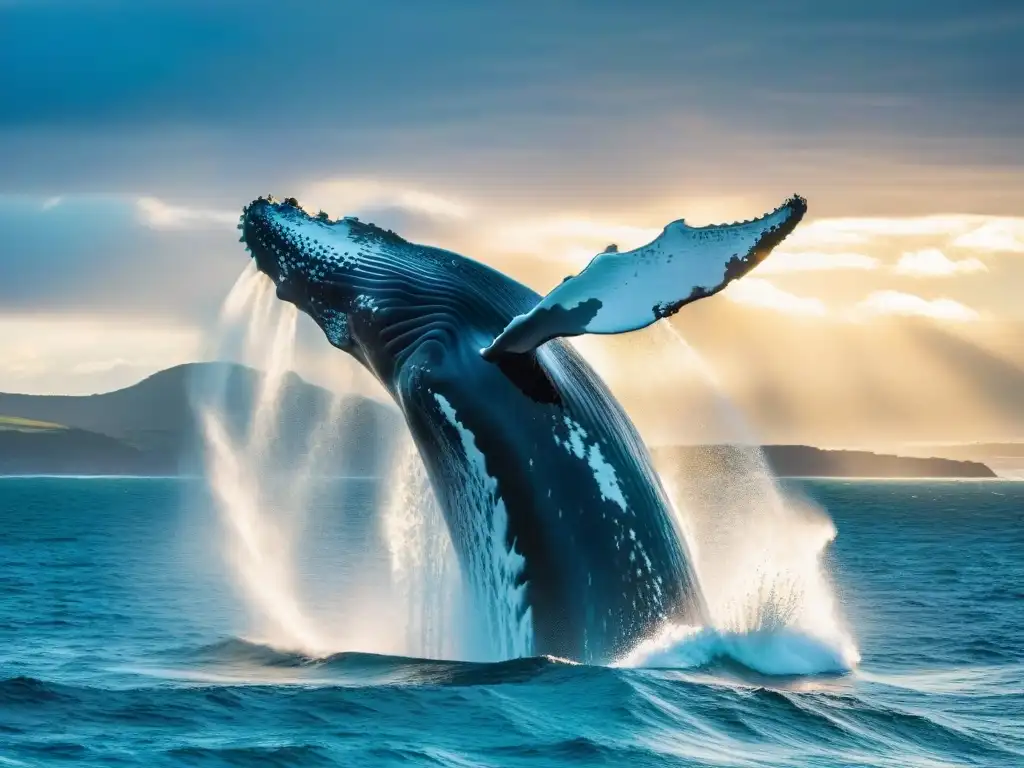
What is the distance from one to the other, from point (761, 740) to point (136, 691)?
3.89m

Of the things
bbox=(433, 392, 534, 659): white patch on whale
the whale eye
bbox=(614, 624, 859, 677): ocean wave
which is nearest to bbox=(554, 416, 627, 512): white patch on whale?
the whale eye

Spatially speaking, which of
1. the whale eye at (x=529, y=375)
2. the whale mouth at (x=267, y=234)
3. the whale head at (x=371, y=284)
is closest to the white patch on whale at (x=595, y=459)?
the whale eye at (x=529, y=375)

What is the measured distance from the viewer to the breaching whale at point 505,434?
8219mm

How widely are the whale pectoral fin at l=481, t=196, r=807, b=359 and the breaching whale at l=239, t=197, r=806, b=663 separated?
76 centimetres

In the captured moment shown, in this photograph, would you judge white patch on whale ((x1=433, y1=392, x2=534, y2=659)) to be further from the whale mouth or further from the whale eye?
the whale mouth

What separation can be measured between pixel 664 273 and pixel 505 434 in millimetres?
1660

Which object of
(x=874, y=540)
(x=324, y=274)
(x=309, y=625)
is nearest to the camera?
(x=324, y=274)

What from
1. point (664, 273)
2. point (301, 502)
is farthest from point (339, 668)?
point (664, 273)

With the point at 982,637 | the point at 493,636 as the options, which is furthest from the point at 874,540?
the point at 493,636

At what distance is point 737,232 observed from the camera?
6973 millimetres

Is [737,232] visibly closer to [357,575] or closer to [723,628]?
[723,628]

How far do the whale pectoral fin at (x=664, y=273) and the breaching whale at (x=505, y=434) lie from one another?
0.76 metres

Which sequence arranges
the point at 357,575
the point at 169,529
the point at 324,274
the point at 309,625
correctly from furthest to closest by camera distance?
the point at 169,529 → the point at 357,575 → the point at 309,625 → the point at 324,274

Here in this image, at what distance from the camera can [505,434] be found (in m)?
8.23
